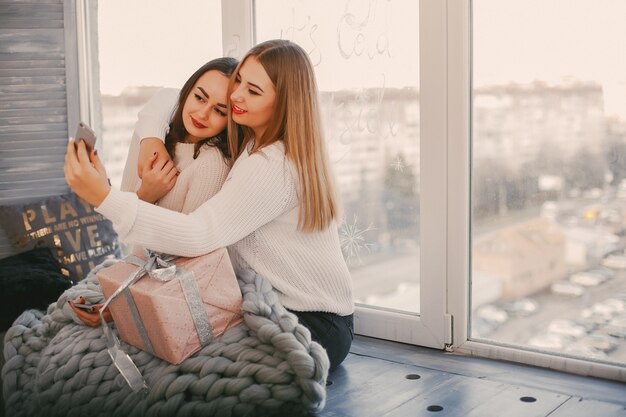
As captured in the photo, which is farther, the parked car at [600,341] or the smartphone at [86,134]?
the parked car at [600,341]

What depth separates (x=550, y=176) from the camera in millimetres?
2010

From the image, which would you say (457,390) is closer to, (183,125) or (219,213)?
(219,213)

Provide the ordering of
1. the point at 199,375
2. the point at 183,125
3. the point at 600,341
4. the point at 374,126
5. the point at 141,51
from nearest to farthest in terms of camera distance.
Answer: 1. the point at 199,375
2. the point at 600,341
3. the point at 183,125
4. the point at 374,126
5. the point at 141,51

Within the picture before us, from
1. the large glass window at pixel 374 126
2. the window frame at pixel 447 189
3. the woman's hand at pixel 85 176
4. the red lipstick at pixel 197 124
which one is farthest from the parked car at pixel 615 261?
the woman's hand at pixel 85 176

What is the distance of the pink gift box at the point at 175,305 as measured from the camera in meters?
1.61

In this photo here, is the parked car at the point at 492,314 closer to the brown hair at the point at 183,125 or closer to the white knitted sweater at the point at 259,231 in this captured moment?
the white knitted sweater at the point at 259,231

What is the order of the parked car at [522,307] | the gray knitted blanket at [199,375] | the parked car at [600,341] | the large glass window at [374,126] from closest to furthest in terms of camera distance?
the gray knitted blanket at [199,375] < the parked car at [600,341] < the parked car at [522,307] < the large glass window at [374,126]

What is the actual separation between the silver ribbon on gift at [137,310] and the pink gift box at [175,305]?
0.01 metres

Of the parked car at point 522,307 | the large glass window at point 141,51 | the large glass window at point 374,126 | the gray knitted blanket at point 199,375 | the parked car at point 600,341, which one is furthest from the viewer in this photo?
the large glass window at point 141,51

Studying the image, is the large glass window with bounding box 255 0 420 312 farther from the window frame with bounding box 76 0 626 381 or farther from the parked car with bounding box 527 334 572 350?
the parked car with bounding box 527 334 572 350

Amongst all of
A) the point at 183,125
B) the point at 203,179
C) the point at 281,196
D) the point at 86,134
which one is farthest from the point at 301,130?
the point at 86,134

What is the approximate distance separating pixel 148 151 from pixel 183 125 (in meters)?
0.14

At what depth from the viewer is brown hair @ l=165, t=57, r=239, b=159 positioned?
2.00 m

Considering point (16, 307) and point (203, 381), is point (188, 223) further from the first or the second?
point (16, 307)
